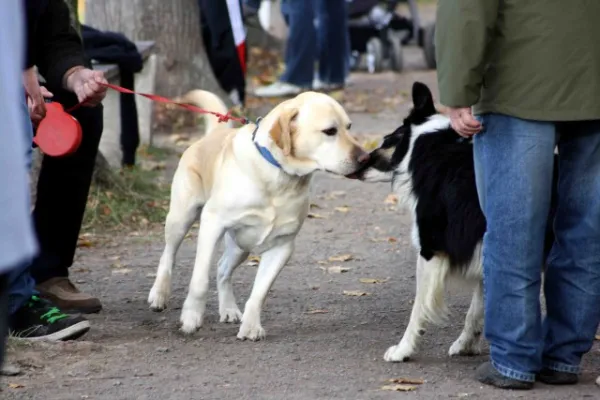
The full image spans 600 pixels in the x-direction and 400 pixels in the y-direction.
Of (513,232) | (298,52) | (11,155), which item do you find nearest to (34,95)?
(513,232)

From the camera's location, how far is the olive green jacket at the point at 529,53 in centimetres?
392

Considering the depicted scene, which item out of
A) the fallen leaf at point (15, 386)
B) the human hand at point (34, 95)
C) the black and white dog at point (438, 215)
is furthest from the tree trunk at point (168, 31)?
the fallen leaf at point (15, 386)

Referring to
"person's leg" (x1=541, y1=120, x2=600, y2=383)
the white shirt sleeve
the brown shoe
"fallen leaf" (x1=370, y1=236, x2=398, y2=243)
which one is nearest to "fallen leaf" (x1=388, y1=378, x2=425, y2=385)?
"person's leg" (x1=541, y1=120, x2=600, y2=383)

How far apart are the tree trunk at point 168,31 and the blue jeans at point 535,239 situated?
283 inches

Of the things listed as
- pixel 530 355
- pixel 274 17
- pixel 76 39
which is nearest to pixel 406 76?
pixel 274 17

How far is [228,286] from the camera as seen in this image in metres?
5.59

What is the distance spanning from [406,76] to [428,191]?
11412mm

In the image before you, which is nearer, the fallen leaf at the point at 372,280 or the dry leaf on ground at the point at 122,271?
the fallen leaf at the point at 372,280

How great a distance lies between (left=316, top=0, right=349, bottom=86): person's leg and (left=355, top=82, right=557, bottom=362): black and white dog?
30.0 ft

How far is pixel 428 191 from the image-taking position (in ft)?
15.0

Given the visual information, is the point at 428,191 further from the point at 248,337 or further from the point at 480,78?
the point at 248,337

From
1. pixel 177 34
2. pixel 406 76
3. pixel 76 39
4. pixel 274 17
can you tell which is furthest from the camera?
pixel 274 17

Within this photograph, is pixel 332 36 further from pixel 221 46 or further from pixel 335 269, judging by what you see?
pixel 335 269

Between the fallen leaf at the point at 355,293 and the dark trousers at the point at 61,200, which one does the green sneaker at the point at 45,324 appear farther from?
the fallen leaf at the point at 355,293
